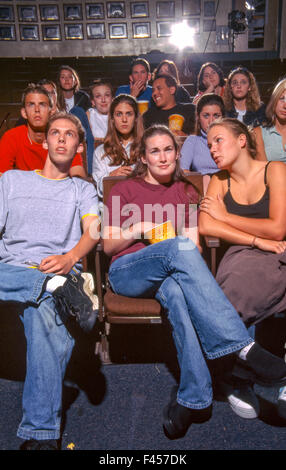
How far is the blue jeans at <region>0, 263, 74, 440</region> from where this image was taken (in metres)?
1.29

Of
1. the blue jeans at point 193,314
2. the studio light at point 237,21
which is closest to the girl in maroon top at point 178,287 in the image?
the blue jeans at point 193,314

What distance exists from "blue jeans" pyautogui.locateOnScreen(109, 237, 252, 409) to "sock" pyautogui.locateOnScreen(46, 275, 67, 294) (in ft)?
1.09

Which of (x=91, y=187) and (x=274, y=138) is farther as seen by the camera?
(x=274, y=138)

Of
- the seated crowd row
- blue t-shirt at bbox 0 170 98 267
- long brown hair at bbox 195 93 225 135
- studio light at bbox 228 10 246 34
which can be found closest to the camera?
blue t-shirt at bbox 0 170 98 267

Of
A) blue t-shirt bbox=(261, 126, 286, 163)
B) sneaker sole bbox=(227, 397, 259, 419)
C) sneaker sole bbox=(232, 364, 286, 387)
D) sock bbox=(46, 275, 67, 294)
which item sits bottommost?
sneaker sole bbox=(227, 397, 259, 419)

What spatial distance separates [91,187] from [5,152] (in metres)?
0.77

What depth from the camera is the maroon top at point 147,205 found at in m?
1.76

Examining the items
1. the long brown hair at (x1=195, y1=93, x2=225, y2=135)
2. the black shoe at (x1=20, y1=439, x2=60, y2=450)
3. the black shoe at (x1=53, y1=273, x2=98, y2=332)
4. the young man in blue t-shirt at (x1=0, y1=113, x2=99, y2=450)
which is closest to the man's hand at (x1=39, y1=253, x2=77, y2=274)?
the young man in blue t-shirt at (x1=0, y1=113, x2=99, y2=450)

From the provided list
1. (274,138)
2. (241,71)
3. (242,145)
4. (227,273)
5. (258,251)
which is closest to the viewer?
(227,273)

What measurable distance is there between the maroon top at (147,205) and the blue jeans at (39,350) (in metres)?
0.44

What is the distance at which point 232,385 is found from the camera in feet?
5.12

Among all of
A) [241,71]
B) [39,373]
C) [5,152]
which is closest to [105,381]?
[39,373]

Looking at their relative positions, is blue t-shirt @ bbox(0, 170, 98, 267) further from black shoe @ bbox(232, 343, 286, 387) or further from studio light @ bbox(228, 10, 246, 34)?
studio light @ bbox(228, 10, 246, 34)
